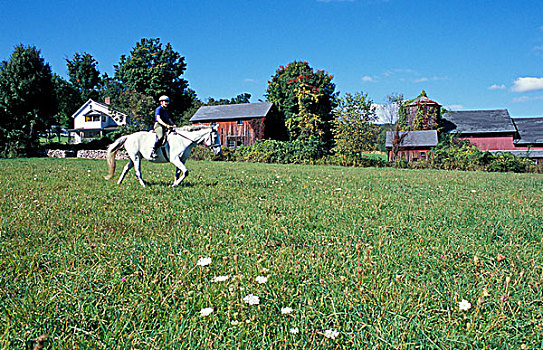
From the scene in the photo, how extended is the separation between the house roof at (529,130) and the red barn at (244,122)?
34.9 metres

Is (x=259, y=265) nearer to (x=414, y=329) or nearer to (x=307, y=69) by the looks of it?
(x=414, y=329)

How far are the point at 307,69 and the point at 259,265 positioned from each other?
1873 inches

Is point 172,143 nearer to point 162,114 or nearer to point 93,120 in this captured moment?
point 162,114

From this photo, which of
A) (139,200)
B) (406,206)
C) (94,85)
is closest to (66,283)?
(139,200)

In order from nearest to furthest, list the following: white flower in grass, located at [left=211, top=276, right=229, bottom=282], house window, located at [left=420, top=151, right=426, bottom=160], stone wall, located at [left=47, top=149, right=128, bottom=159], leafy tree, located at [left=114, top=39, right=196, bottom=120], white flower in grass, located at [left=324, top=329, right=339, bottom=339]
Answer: white flower in grass, located at [left=324, top=329, right=339, bottom=339], white flower in grass, located at [left=211, top=276, right=229, bottom=282], stone wall, located at [left=47, top=149, right=128, bottom=159], house window, located at [left=420, top=151, right=426, bottom=160], leafy tree, located at [left=114, top=39, right=196, bottom=120]

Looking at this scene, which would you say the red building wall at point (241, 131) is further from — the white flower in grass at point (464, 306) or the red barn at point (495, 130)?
the white flower in grass at point (464, 306)

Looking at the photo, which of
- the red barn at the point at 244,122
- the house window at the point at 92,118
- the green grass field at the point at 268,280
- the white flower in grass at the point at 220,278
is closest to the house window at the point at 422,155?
the red barn at the point at 244,122

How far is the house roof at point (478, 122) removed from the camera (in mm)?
47938

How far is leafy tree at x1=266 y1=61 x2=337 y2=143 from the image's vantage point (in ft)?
141

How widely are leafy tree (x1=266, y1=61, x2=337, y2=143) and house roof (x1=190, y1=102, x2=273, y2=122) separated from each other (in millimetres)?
2753

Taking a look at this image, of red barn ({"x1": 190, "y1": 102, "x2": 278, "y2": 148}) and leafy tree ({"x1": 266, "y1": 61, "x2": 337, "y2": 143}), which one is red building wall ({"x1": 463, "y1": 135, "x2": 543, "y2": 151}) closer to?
leafy tree ({"x1": 266, "y1": 61, "x2": 337, "y2": 143})

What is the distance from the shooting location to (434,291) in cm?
254

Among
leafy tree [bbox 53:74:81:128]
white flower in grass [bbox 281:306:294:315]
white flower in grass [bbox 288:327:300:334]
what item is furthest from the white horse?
leafy tree [bbox 53:74:81:128]

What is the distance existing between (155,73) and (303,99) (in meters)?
32.1
